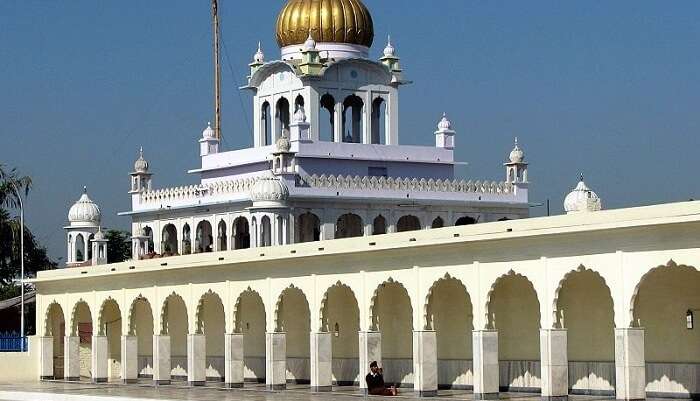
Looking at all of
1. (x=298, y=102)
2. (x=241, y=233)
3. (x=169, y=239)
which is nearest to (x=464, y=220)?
(x=298, y=102)

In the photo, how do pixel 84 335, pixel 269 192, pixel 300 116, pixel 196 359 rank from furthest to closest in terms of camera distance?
pixel 84 335
pixel 300 116
pixel 269 192
pixel 196 359

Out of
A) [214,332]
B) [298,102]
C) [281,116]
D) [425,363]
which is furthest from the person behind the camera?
[281,116]

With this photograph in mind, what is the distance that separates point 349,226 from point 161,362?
34.1 feet

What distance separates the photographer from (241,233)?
5522 centimetres

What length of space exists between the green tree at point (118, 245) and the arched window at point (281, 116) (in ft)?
102

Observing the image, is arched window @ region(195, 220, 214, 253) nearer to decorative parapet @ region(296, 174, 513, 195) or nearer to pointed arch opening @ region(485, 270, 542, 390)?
decorative parapet @ region(296, 174, 513, 195)

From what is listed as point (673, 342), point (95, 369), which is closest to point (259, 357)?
point (95, 369)

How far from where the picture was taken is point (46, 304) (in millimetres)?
53781

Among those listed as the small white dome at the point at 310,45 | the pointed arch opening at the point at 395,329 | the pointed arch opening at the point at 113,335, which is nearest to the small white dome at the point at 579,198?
the pointed arch opening at the point at 395,329

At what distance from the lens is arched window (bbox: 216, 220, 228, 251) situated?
55.3 m

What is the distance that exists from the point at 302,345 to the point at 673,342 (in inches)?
568

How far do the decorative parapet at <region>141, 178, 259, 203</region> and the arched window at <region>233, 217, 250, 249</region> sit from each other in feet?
3.43

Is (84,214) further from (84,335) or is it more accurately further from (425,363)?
(425,363)

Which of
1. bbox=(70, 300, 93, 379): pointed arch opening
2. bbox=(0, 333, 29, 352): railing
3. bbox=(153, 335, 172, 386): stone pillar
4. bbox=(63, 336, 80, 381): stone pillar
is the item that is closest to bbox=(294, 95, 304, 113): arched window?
bbox=(70, 300, 93, 379): pointed arch opening
